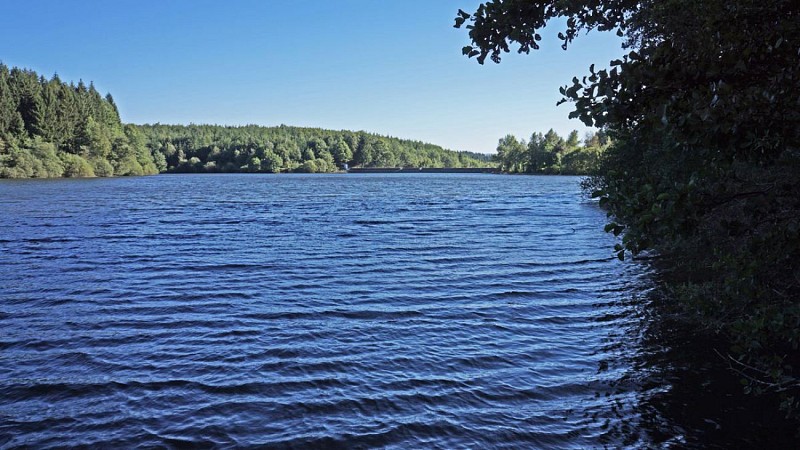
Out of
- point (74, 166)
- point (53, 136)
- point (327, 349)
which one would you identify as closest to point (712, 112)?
point (327, 349)

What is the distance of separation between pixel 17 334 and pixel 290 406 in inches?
315

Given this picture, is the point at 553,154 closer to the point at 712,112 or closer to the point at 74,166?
the point at 74,166

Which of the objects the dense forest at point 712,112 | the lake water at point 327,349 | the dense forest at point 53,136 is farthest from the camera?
the dense forest at point 53,136

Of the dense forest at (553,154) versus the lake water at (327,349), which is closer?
the lake water at (327,349)

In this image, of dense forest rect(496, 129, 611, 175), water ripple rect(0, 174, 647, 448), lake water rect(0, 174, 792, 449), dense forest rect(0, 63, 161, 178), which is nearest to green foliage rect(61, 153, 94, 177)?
dense forest rect(0, 63, 161, 178)

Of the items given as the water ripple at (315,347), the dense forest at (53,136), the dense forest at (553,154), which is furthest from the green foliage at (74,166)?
the dense forest at (553,154)

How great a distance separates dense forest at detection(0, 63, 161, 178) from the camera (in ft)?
332

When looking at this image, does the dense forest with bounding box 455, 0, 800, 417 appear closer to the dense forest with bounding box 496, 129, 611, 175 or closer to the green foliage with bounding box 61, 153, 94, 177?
the green foliage with bounding box 61, 153, 94, 177

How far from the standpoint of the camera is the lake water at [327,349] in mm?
8297

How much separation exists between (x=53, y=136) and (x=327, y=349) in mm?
126542

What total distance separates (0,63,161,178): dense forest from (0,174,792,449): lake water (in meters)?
90.9

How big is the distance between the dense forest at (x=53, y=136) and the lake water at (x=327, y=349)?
90941 millimetres

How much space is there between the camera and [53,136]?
116 m

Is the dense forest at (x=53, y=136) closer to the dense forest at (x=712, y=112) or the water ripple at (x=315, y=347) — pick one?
the water ripple at (x=315, y=347)
